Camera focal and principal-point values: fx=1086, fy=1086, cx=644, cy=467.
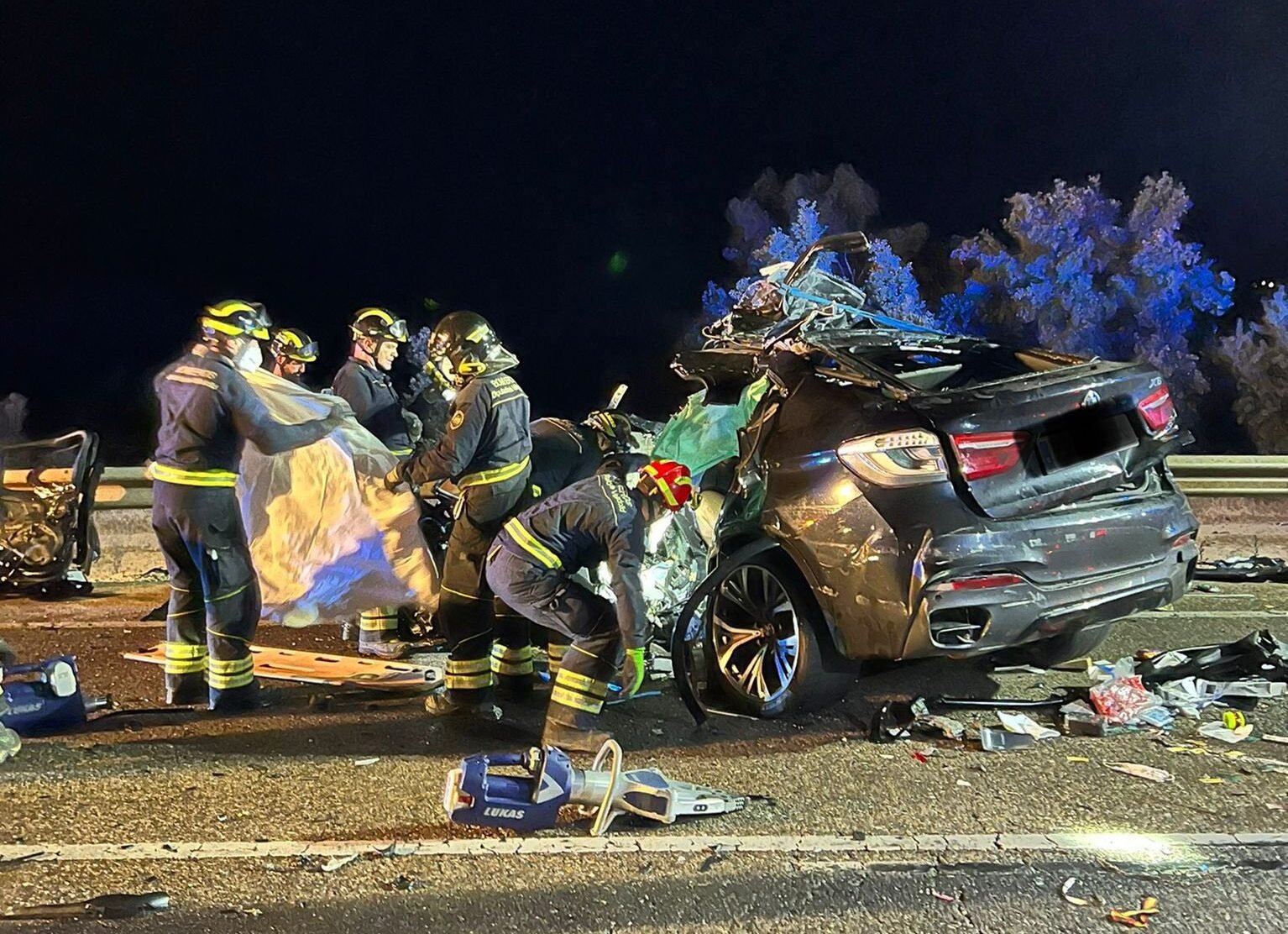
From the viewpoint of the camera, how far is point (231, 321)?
5180 mm

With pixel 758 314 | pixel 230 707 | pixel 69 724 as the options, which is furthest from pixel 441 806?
pixel 758 314

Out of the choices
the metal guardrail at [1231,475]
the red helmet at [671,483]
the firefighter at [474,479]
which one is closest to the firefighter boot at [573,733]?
the firefighter at [474,479]

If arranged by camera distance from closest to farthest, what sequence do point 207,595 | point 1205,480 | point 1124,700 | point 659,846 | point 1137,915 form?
point 1137,915
point 659,846
point 1124,700
point 207,595
point 1205,480

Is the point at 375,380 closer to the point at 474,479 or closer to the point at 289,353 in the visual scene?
the point at 289,353

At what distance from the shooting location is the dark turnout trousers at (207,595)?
5.02 metres

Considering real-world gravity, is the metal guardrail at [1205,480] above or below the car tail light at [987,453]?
below

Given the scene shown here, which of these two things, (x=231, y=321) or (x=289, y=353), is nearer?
(x=231, y=321)

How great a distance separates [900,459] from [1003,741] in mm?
1246

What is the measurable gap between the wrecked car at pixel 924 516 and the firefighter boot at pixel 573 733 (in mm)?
489

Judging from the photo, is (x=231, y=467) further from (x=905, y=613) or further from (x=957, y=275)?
(x=957, y=275)

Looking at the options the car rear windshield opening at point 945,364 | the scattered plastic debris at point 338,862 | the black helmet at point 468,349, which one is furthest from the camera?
the black helmet at point 468,349

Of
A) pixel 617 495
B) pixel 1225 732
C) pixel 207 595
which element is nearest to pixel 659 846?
pixel 617 495

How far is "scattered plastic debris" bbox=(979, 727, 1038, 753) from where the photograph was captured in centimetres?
432

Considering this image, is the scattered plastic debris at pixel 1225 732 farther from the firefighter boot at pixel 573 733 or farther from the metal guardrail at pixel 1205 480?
the metal guardrail at pixel 1205 480
